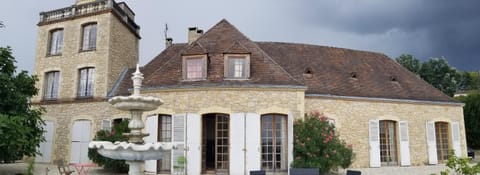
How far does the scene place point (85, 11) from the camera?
16719mm

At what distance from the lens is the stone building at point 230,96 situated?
39.4ft

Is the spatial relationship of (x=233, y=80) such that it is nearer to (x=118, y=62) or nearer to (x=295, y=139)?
(x=295, y=139)

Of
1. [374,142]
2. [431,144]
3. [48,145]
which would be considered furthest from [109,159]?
[431,144]

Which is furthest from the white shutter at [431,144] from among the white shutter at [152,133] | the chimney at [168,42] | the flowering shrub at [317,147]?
the chimney at [168,42]

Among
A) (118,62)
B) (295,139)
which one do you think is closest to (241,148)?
(295,139)

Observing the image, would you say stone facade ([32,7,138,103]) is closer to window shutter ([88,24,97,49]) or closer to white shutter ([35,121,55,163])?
window shutter ([88,24,97,49])

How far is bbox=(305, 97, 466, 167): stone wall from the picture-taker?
14023 millimetres

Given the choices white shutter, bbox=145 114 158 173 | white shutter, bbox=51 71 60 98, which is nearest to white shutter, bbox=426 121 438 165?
white shutter, bbox=145 114 158 173

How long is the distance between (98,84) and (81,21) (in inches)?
136

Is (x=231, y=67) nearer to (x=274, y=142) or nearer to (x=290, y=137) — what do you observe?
(x=274, y=142)

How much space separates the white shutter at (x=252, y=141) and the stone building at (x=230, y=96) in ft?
0.11

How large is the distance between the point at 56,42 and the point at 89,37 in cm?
206

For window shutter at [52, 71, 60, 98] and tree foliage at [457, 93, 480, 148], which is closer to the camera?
window shutter at [52, 71, 60, 98]

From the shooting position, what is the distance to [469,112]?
935 inches
